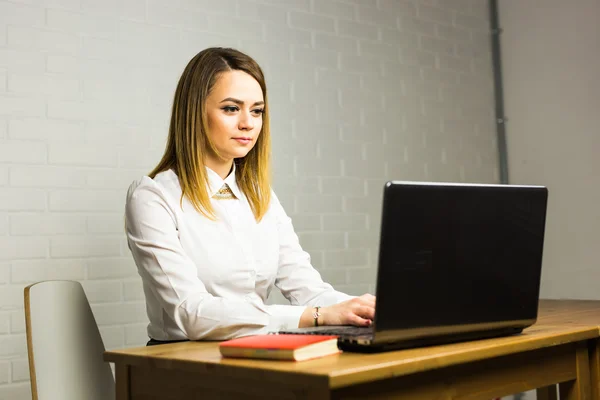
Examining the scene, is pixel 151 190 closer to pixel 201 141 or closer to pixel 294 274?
pixel 201 141

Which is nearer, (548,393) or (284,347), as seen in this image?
(284,347)

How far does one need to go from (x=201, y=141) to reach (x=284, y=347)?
1.09 meters

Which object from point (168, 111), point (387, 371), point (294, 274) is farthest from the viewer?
point (168, 111)

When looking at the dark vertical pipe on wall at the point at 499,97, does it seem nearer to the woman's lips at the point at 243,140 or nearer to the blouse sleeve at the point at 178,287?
the woman's lips at the point at 243,140

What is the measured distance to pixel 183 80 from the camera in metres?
2.28

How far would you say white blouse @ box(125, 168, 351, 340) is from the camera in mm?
1780

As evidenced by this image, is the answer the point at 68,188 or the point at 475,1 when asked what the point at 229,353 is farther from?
the point at 475,1

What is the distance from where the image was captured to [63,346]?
7.02 feet

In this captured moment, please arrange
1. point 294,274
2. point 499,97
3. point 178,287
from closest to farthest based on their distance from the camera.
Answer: point 178,287, point 294,274, point 499,97

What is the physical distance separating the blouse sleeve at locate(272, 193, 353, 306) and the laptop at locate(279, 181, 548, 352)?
2.44 ft

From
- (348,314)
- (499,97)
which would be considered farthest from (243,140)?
(499,97)

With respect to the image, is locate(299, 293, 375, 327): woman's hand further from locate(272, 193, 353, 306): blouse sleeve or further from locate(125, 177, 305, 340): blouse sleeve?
locate(272, 193, 353, 306): blouse sleeve

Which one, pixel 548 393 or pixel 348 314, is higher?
pixel 348 314

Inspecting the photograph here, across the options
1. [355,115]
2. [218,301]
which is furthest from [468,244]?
[355,115]
